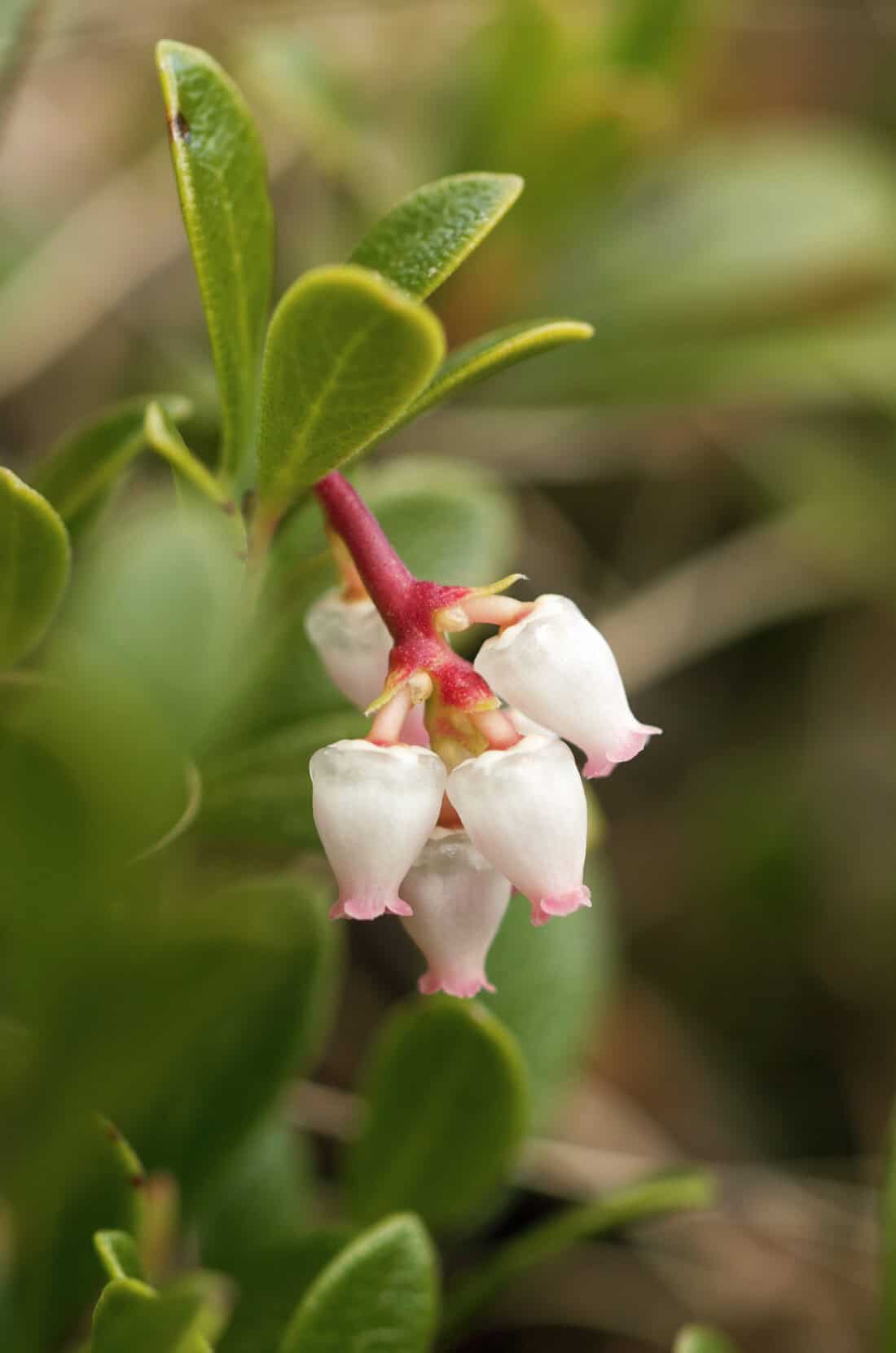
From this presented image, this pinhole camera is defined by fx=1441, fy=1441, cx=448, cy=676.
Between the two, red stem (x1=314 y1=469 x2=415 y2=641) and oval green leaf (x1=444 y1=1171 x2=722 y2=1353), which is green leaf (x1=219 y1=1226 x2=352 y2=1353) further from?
red stem (x1=314 y1=469 x2=415 y2=641)

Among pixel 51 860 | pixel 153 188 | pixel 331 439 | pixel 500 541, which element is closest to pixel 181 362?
pixel 153 188

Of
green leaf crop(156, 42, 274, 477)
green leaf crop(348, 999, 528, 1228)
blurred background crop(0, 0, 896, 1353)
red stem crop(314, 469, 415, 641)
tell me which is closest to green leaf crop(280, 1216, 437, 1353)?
green leaf crop(348, 999, 528, 1228)

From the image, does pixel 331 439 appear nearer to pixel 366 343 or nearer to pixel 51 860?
pixel 366 343

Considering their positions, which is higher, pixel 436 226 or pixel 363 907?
pixel 436 226

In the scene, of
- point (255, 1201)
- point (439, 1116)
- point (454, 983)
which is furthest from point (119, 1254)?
point (255, 1201)

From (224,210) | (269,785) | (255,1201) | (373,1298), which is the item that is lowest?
(255,1201)

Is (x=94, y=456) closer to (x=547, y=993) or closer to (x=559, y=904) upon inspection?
(x=559, y=904)
